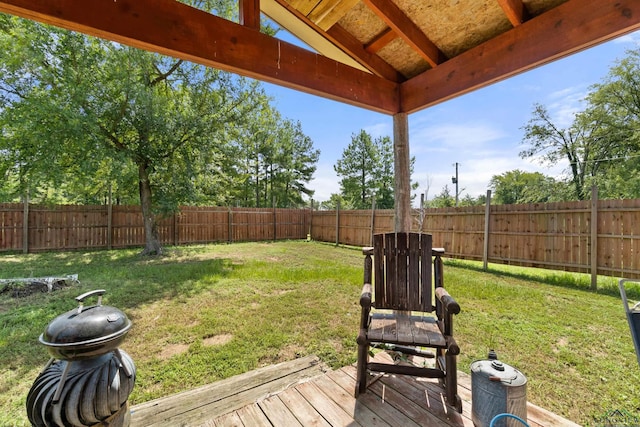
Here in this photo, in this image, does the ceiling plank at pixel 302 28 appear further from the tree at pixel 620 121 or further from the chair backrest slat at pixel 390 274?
the tree at pixel 620 121

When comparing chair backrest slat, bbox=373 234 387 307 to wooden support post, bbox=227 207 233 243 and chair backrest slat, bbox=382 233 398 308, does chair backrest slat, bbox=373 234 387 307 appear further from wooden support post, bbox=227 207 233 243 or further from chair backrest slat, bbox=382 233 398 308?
wooden support post, bbox=227 207 233 243

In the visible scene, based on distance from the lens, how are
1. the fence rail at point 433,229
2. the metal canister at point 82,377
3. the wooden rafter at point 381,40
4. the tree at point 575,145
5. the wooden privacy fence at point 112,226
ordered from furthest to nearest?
the tree at point 575,145 < the wooden privacy fence at point 112,226 < the fence rail at point 433,229 < the wooden rafter at point 381,40 < the metal canister at point 82,377

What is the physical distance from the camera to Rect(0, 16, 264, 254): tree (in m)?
5.80

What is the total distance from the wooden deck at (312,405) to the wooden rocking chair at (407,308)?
0.38 ft

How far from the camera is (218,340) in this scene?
8.89ft

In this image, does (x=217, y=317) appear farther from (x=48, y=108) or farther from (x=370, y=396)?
(x=48, y=108)

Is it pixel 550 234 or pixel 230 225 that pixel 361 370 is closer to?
pixel 550 234

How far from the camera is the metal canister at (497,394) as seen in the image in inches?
49.6

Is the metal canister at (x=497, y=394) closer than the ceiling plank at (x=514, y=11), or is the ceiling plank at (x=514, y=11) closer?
the metal canister at (x=497, y=394)

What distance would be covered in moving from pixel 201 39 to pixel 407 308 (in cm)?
232

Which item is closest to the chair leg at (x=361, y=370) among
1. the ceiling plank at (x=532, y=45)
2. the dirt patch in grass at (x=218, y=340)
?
the dirt patch in grass at (x=218, y=340)

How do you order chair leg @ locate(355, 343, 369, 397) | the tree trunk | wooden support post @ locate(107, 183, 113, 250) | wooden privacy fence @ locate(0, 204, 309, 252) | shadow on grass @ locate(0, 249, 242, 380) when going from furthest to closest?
wooden support post @ locate(107, 183, 113, 250)
the tree trunk
wooden privacy fence @ locate(0, 204, 309, 252)
shadow on grass @ locate(0, 249, 242, 380)
chair leg @ locate(355, 343, 369, 397)

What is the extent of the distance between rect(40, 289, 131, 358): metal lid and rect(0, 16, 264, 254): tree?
6.59 metres

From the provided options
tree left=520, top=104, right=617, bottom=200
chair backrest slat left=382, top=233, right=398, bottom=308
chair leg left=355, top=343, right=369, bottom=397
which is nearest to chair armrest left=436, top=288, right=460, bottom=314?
chair backrest slat left=382, top=233, right=398, bottom=308
